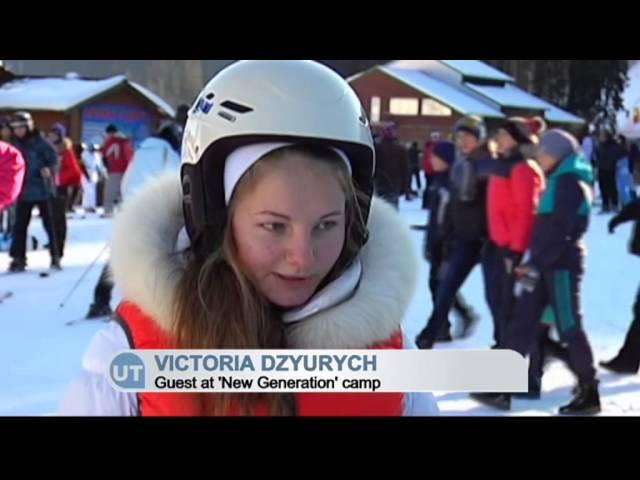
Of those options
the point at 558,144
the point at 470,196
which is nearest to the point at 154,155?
the point at 470,196

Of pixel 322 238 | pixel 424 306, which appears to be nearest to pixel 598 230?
pixel 424 306

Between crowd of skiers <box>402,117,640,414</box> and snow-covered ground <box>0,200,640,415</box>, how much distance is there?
4 cm

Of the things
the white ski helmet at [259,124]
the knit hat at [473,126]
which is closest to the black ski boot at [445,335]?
the knit hat at [473,126]

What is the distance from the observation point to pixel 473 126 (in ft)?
8.03

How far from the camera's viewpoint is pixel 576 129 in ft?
7.46

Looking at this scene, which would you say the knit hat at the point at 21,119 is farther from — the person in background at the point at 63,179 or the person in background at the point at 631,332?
the person in background at the point at 631,332

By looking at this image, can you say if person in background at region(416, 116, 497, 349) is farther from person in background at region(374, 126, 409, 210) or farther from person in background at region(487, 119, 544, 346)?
person in background at region(374, 126, 409, 210)

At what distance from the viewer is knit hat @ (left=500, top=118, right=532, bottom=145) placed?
2348mm

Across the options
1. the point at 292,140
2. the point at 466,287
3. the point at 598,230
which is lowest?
the point at 466,287

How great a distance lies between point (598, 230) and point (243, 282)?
1.55 m

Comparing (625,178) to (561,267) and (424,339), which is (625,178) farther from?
(424,339)

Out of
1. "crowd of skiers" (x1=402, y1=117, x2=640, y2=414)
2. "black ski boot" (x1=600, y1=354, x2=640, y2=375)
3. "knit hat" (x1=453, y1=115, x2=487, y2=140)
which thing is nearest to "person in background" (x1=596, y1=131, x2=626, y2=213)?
"crowd of skiers" (x1=402, y1=117, x2=640, y2=414)

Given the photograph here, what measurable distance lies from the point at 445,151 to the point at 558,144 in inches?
16.2
